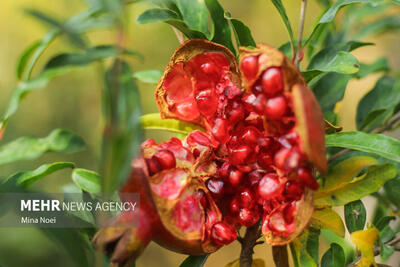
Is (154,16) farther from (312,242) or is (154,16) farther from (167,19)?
(312,242)

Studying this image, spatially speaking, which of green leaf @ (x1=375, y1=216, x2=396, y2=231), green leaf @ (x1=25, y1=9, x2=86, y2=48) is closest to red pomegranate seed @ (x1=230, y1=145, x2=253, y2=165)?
green leaf @ (x1=25, y1=9, x2=86, y2=48)

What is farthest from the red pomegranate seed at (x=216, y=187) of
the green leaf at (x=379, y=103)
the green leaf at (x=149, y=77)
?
the green leaf at (x=379, y=103)

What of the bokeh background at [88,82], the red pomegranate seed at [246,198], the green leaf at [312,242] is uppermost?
the red pomegranate seed at [246,198]

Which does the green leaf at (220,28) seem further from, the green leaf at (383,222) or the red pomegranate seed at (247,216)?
the green leaf at (383,222)

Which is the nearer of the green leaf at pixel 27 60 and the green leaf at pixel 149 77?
the green leaf at pixel 27 60

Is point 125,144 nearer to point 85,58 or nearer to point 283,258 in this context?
point 85,58

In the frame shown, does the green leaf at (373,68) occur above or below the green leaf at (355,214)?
above
